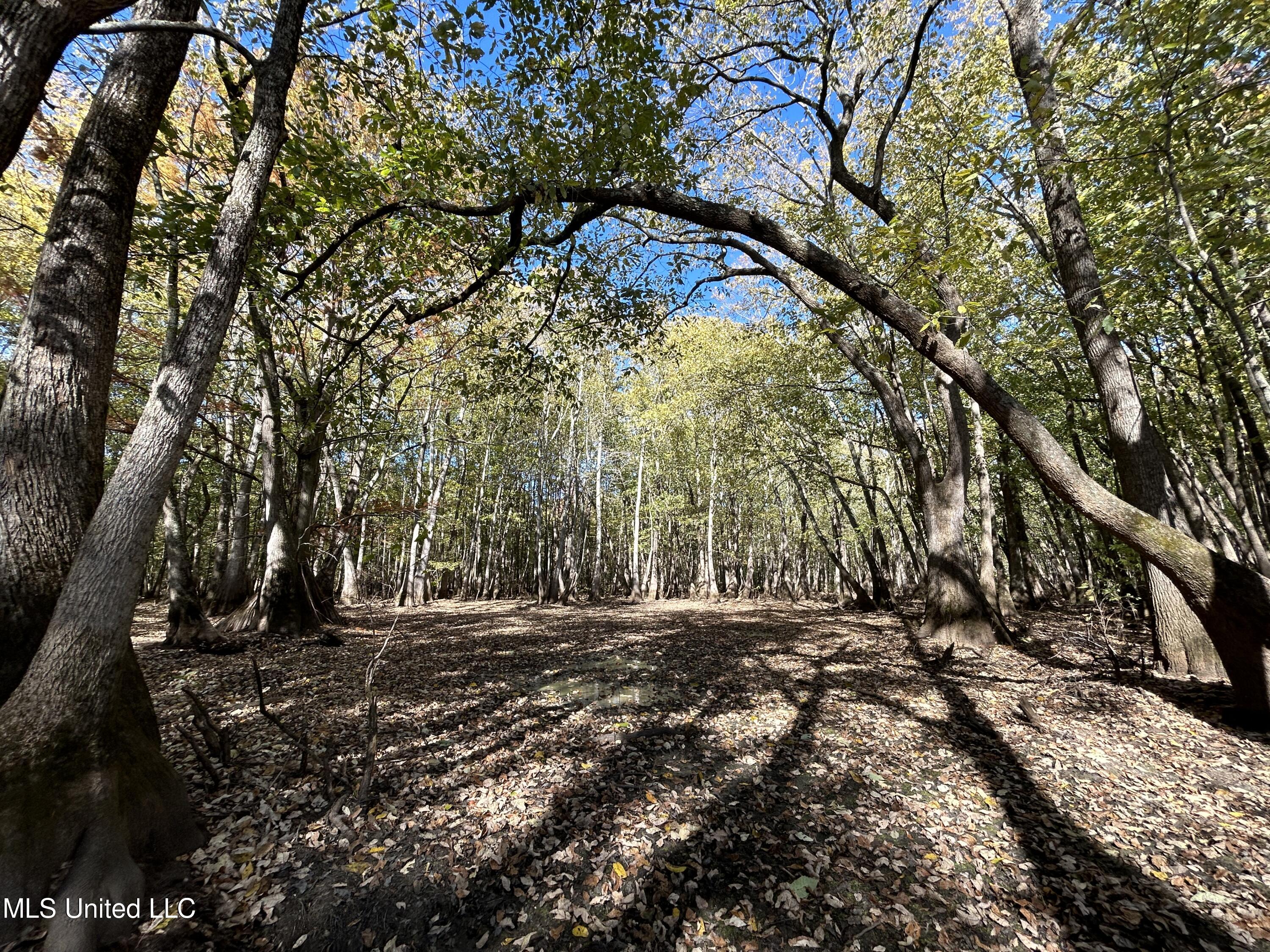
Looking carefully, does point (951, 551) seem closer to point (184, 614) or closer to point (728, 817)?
point (728, 817)

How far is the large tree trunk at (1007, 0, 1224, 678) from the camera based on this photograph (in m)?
5.62

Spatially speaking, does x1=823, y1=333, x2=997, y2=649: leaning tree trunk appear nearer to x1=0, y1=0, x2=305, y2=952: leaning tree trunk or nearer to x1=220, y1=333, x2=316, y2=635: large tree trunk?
x1=0, y1=0, x2=305, y2=952: leaning tree trunk

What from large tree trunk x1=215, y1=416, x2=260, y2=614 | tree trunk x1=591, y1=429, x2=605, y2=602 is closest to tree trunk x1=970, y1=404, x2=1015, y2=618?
tree trunk x1=591, y1=429, x2=605, y2=602

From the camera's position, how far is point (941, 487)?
1041 centimetres

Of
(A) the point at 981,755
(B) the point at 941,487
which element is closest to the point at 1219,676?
(A) the point at 981,755

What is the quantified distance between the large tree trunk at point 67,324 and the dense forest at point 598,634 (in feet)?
0.08

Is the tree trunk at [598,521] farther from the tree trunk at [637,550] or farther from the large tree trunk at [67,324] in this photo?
the large tree trunk at [67,324]

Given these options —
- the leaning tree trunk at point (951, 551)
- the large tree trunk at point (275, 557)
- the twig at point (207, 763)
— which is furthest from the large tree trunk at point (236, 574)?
the leaning tree trunk at point (951, 551)

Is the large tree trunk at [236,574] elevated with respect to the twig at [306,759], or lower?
elevated

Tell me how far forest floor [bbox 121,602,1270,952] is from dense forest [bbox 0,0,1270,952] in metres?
0.04

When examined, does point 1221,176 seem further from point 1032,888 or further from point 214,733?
point 214,733

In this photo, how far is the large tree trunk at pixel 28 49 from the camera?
2660 mm

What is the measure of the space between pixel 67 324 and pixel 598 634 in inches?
437

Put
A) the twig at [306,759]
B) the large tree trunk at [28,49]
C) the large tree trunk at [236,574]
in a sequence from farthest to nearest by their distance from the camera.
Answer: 1. the large tree trunk at [236,574]
2. the twig at [306,759]
3. the large tree trunk at [28,49]
